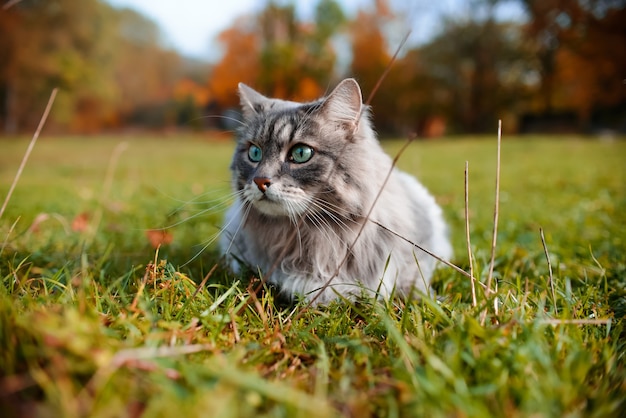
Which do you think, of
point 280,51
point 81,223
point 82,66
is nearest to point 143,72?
point 82,66

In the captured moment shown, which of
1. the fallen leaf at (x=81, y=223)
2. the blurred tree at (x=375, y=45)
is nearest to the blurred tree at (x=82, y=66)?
the blurred tree at (x=375, y=45)

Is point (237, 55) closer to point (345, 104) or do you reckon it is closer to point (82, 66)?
point (82, 66)

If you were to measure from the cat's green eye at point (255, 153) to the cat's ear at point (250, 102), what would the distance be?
0.82 ft

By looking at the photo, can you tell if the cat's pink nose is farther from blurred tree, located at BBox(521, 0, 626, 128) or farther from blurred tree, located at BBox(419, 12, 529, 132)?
blurred tree, located at BBox(419, 12, 529, 132)

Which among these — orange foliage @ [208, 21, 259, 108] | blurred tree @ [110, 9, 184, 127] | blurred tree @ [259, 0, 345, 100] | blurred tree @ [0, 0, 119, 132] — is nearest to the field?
blurred tree @ [0, 0, 119, 132]

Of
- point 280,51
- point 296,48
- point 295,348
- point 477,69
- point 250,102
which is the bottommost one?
point 295,348

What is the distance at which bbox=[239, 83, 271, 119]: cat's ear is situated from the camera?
2.19 metres

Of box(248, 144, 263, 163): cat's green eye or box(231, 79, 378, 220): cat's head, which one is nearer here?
box(231, 79, 378, 220): cat's head

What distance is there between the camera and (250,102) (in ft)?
7.25

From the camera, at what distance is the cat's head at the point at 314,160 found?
1773 mm

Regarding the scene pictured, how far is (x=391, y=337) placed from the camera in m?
1.33

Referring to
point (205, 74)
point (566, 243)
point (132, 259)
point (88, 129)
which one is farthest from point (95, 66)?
point (566, 243)

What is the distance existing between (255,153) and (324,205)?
496 millimetres

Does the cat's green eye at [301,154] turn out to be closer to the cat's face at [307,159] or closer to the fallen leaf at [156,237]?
the cat's face at [307,159]
